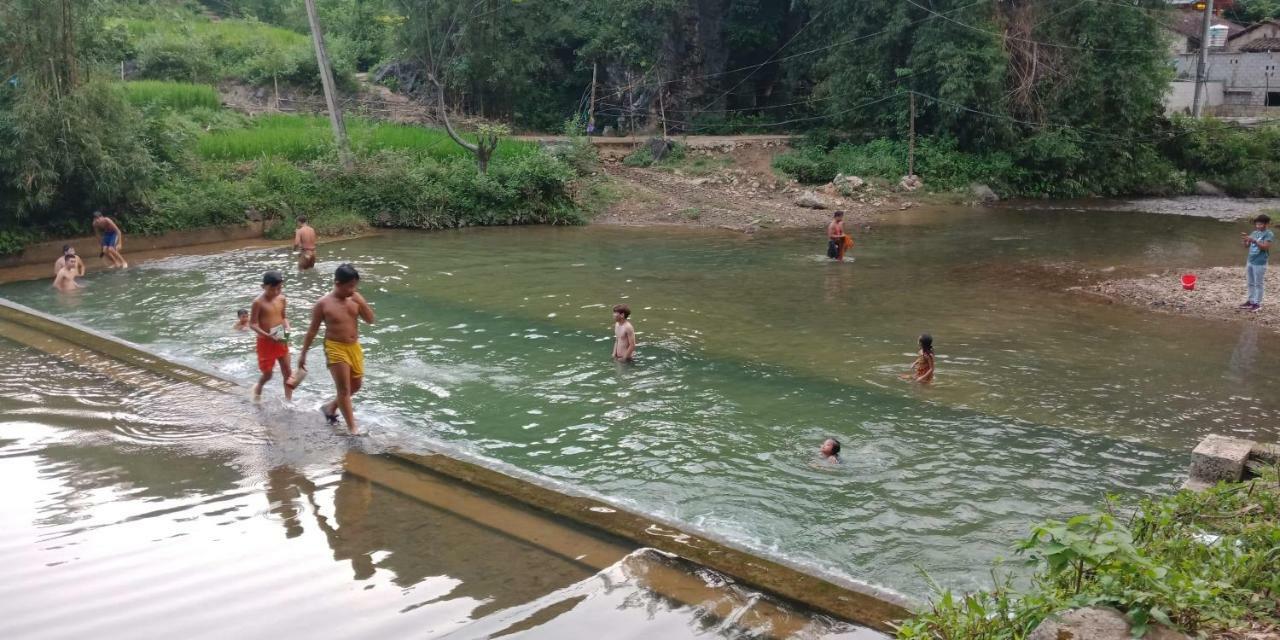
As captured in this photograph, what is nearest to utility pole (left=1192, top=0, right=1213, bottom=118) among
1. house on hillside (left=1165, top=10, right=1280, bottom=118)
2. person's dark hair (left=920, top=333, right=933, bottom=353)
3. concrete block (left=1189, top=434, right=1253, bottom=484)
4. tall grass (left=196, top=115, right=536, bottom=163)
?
house on hillside (left=1165, top=10, right=1280, bottom=118)

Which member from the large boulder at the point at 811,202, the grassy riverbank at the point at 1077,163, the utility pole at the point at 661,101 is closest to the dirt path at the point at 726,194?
the large boulder at the point at 811,202

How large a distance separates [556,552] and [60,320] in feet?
34.1

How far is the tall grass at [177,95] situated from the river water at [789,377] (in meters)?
10.7

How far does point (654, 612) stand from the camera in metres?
5.18

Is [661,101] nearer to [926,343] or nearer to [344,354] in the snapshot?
[926,343]

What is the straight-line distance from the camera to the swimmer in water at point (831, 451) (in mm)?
8547

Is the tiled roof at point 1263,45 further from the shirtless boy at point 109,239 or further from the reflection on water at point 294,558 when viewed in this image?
the reflection on water at point 294,558

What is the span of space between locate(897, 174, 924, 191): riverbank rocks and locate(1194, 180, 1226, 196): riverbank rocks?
11.7 m

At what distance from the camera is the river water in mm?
7801

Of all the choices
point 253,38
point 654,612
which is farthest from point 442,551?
point 253,38

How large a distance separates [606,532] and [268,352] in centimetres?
510

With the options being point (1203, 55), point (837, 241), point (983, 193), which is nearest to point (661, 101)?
point (983, 193)

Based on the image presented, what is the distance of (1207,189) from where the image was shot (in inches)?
1350

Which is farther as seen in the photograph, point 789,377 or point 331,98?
point 331,98
